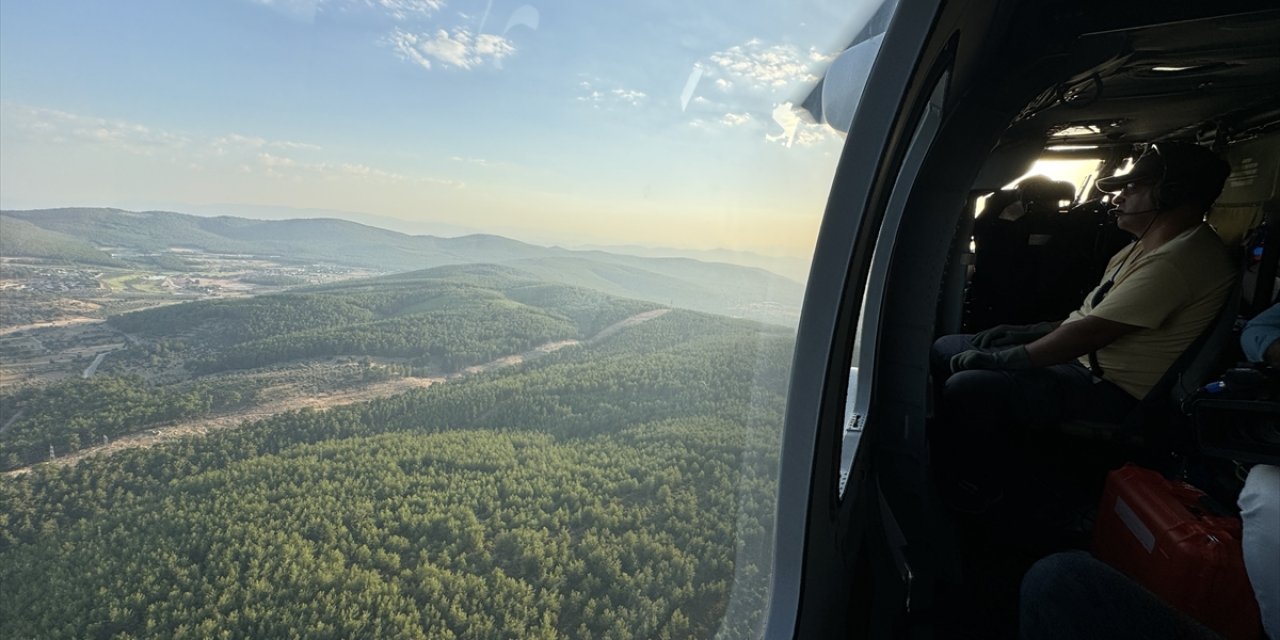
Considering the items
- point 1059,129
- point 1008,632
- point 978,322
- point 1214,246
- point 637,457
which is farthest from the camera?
point 978,322

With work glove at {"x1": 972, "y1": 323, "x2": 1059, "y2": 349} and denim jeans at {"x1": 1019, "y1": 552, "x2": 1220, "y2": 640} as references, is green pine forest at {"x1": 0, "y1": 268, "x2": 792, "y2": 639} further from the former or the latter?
work glove at {"x1": 972, "y1": 323, "x2": 1059, "y2": 349}

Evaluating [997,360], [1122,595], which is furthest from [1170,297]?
[1122,595]

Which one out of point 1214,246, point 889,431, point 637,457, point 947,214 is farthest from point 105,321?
point 1214,246

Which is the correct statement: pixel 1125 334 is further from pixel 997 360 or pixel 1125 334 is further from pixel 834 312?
pixel 834 312

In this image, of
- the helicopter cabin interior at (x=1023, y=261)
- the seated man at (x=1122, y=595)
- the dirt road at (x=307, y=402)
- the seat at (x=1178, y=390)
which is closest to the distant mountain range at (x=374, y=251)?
the helicopter cabin interior at (x=1023, y=261)

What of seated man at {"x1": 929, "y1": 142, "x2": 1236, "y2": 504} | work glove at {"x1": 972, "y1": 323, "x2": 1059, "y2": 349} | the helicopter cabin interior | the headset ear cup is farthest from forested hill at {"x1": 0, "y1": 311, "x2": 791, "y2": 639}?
the headset ear cup

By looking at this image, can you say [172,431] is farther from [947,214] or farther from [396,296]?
[947,214]

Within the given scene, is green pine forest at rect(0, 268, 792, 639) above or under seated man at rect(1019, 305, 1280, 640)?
under

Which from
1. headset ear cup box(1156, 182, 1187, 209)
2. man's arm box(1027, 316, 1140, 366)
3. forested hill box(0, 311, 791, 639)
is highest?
headset ear cup box(1156, 182, 1187, 209)
